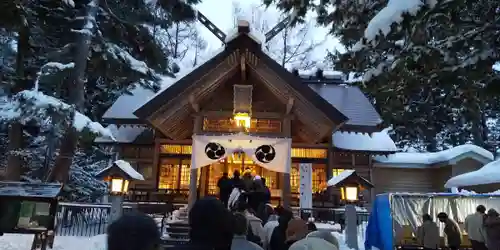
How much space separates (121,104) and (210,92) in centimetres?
459

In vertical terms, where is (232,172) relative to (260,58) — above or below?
below

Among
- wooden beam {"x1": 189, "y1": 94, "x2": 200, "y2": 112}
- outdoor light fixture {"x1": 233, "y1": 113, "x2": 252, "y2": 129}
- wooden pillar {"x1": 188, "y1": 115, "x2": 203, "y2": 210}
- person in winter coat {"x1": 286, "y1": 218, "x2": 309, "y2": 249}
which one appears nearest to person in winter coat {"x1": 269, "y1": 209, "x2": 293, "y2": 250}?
person in winter coat {"x1": 286, "y1": 218, "x2": 309, "y2": 249}

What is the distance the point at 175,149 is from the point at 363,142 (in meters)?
7.52

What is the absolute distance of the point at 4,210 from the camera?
24.2ft

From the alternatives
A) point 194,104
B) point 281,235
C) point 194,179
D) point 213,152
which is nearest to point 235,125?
point 213,152

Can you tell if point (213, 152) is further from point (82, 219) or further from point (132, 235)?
point (132, 235)

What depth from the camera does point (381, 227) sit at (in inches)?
359

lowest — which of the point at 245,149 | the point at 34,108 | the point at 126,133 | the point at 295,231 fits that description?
the point at 295,231

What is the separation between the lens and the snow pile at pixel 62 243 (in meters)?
9.72

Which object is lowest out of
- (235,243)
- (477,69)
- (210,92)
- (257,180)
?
(235,243)

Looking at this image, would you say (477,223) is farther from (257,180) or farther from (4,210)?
(4,210)

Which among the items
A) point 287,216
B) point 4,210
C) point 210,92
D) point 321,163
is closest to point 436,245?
point 287,216

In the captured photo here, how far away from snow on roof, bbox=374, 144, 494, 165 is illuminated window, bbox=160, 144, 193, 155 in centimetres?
842

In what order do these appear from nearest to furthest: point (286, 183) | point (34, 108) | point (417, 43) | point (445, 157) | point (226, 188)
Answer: point (417, 43) → point (34, 108) → point (226, 188) → point (286, 183) → point (445, 157)
